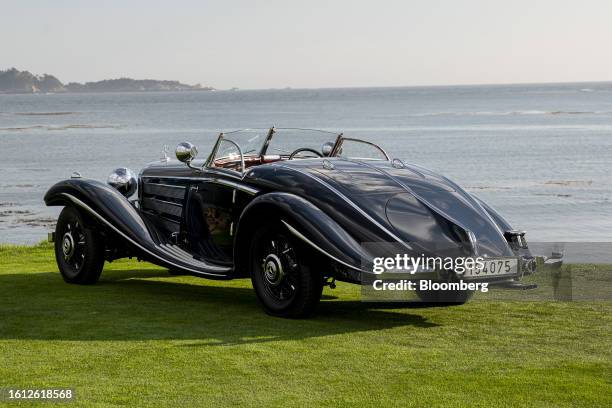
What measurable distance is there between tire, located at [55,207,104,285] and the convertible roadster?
1 cm

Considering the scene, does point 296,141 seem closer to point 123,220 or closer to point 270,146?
point 270,146

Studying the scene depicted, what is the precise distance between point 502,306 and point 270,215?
2416mm

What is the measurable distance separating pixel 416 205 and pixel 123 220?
3.50 metres

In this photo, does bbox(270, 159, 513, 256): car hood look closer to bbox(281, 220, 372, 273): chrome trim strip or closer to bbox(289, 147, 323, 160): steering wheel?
bbox(281, 220, 372, 273): chrome trim strip

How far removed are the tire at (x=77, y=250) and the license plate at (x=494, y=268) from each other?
14.8 ft

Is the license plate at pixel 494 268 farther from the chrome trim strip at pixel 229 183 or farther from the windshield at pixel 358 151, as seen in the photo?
the chrome trim strip at pixel 229 183

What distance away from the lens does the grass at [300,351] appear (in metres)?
6.77

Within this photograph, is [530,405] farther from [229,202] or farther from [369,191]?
[229,202]

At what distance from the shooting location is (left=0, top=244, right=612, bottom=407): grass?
6766 millimetres

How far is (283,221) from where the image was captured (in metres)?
9.15

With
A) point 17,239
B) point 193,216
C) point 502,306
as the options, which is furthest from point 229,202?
point 17,239
